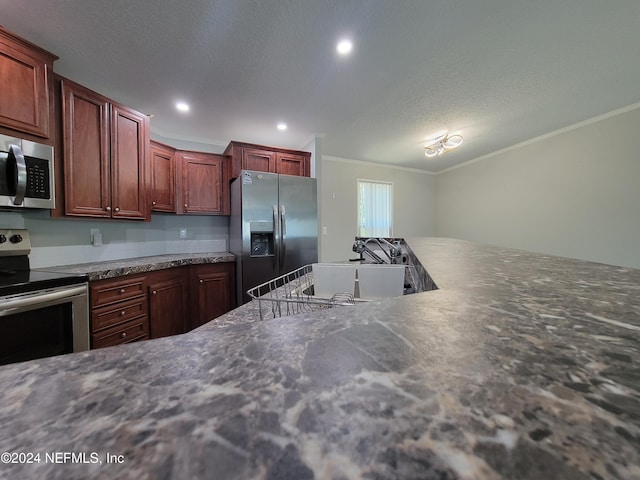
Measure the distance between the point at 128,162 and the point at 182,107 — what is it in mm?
736

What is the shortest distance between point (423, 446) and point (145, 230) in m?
3.18

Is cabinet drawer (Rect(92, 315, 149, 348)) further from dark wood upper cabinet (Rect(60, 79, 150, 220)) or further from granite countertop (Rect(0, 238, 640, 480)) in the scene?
granite countertop (Rect(0, 238, 640, 480))

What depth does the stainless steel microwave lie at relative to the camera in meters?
1.37

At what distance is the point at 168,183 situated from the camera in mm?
2648

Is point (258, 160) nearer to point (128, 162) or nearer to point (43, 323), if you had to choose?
point (128, 162)

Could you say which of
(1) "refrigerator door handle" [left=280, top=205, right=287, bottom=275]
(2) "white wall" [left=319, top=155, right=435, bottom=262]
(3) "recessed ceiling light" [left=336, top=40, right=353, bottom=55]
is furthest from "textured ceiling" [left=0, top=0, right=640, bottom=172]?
(2) "white wall" [left=319, top=155, right=435, bottom=262]

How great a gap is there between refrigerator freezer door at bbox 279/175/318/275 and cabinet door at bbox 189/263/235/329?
604 mm

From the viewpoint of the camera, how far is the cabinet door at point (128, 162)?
6.33ft

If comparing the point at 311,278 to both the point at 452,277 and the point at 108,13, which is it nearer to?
the point at 452,277

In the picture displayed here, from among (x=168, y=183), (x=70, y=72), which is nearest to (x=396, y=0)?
(x=70, y=72)

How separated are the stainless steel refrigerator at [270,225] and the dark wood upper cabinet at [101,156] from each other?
87cm

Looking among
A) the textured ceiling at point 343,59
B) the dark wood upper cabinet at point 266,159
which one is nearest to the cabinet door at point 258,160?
the dark wood upper cabinet at point 266,159

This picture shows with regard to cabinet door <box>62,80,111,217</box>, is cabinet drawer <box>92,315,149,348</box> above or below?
below

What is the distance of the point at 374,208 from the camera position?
4406 millimetres
